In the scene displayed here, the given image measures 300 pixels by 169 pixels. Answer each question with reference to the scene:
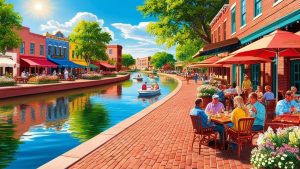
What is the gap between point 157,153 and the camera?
785 cm

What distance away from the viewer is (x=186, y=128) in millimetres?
11023

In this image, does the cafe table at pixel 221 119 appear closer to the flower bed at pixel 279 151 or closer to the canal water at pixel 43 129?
the flower bed at pixel 279 151

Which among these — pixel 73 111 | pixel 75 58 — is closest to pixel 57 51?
pixel 75 58

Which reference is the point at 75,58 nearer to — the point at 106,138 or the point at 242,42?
the point at 242,42

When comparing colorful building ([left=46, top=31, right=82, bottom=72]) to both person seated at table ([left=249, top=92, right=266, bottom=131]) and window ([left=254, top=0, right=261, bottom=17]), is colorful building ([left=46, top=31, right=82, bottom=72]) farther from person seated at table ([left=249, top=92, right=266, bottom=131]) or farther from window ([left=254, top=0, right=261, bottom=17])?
person seated at table ([left=249, top=92, right=266, bottom=131])

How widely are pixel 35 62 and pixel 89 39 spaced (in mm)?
18915

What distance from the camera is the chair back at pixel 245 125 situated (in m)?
7.22

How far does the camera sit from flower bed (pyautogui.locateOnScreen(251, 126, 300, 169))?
4230 mm

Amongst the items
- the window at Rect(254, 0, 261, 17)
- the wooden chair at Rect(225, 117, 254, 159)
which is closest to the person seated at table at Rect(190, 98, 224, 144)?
the wooden chair at Rect(225, 117, 254, 159)

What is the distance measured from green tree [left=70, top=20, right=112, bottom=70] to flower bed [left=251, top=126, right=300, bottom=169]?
6029 centimetres

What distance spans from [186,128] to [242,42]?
43.0 feet

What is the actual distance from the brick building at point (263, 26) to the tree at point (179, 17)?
8.50 meters

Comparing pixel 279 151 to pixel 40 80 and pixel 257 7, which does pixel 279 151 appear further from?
pixel 40 80

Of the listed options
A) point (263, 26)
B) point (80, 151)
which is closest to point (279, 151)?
point (80, 151)
